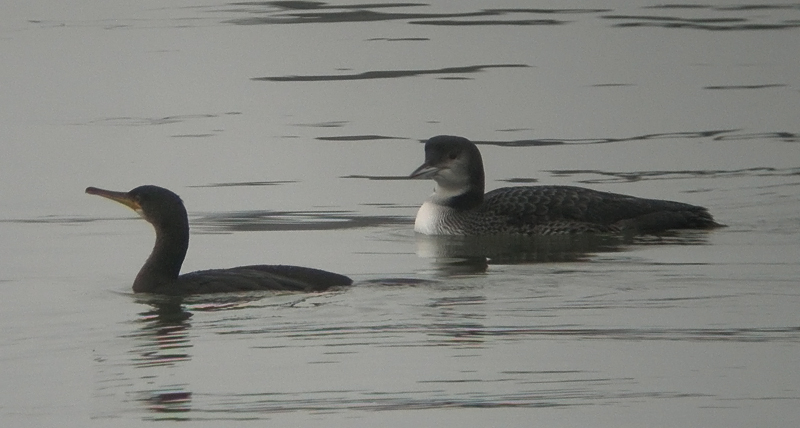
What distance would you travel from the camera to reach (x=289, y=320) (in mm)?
10094

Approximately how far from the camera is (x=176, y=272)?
428 inches

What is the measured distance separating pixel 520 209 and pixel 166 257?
13.8 ft

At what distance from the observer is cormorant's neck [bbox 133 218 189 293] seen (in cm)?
1082

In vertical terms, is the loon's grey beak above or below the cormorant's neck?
above

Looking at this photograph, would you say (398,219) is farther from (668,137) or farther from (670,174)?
(668,137)

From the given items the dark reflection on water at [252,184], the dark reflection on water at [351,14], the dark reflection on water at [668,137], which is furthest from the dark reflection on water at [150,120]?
the dark reflection on water at [351,14]

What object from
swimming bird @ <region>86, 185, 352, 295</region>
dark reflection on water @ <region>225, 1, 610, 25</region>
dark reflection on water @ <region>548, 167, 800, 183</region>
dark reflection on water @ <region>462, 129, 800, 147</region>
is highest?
dark reflection on water @ <region>225, 1, 610, 25</region>

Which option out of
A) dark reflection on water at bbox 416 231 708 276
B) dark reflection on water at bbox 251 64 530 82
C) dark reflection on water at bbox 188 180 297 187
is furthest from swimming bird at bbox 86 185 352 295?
dark reflection on water at bbox 251 64 530 82

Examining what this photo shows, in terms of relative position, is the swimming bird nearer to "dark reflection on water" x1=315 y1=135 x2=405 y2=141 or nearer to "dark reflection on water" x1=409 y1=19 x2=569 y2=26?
"dark reflection on water" x1=315 y1=135 x2=405 y2=141

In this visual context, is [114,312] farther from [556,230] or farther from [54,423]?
[556,230]

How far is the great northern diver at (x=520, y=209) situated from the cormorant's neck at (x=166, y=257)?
365 centimetres

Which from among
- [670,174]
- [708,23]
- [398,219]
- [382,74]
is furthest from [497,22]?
[398,219]

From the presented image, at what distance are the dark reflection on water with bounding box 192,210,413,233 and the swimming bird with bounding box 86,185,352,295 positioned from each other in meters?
3.38

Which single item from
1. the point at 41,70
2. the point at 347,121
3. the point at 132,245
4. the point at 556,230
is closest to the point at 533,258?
the point at 556,230
